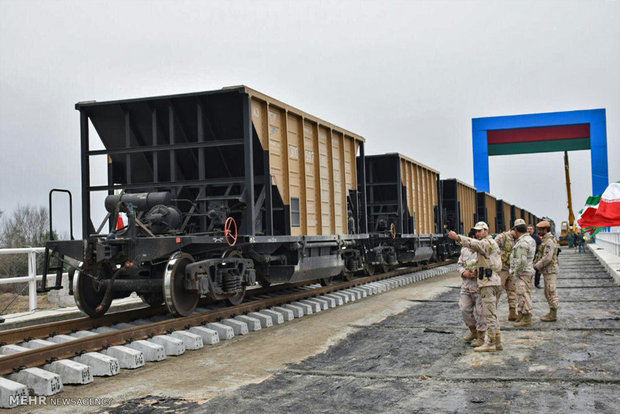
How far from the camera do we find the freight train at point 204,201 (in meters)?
8.62

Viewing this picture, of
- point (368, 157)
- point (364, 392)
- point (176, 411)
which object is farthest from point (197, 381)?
point (368, 157)

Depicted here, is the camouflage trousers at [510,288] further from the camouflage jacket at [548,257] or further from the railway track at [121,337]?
the railway track at [121,337]

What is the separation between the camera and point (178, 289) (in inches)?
339

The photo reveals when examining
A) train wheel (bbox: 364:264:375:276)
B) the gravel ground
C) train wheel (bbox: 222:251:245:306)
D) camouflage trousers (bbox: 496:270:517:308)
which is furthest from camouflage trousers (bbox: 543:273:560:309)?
train wheel (bbox: 364:264:375:276)

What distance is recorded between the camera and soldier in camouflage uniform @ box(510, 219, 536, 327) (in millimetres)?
9031

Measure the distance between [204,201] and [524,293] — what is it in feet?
17.6

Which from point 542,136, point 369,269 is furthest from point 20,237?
point 542,136

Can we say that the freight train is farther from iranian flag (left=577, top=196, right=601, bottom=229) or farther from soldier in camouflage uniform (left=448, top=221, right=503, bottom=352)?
iranian flag (left=577, top=196, right=601, bottom=229)

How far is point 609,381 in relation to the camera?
214 inches

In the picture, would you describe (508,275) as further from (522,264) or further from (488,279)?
(488,279)

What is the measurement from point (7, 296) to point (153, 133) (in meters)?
10.8

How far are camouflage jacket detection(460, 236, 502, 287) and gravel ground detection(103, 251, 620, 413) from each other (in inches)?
33.7

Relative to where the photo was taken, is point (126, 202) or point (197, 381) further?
point (126, 202)

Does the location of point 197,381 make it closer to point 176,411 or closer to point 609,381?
point 176,411
